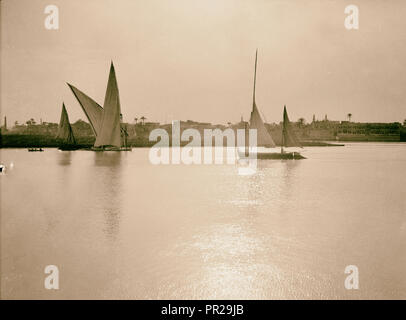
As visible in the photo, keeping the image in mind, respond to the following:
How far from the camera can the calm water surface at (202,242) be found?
3.99 m

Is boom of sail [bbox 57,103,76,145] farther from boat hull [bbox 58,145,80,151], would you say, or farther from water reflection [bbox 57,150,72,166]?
water reflection [bbox 57,150,72,166]

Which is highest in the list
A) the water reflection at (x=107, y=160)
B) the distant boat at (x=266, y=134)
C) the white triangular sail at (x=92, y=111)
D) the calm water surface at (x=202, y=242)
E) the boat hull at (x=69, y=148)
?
the white triangular sail at (x=92, y=111)

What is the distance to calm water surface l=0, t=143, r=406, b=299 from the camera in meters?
3.99

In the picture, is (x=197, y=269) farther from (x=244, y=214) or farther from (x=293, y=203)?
(x=293, y=203)

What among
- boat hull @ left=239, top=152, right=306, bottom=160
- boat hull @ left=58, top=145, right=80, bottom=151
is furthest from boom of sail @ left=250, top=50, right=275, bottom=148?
boat hull @ left=58, top=145, right=80, bottom=151

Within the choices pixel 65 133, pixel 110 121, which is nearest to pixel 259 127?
pixel 110 121

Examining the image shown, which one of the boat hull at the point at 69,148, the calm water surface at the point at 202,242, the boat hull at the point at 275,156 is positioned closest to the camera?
the calm water surface at the point at 202,242

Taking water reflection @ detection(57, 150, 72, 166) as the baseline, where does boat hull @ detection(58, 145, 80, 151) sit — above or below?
above

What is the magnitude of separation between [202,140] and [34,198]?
2135 inches

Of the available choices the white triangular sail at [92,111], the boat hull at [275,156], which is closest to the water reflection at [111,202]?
the white triangular sail at [92,111]

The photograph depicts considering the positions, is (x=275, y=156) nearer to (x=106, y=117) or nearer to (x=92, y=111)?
(x=106, y=117)

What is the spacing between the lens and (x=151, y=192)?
448 inches

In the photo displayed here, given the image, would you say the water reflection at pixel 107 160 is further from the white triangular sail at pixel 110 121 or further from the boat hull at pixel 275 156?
the boat hull at pixel 275 156
